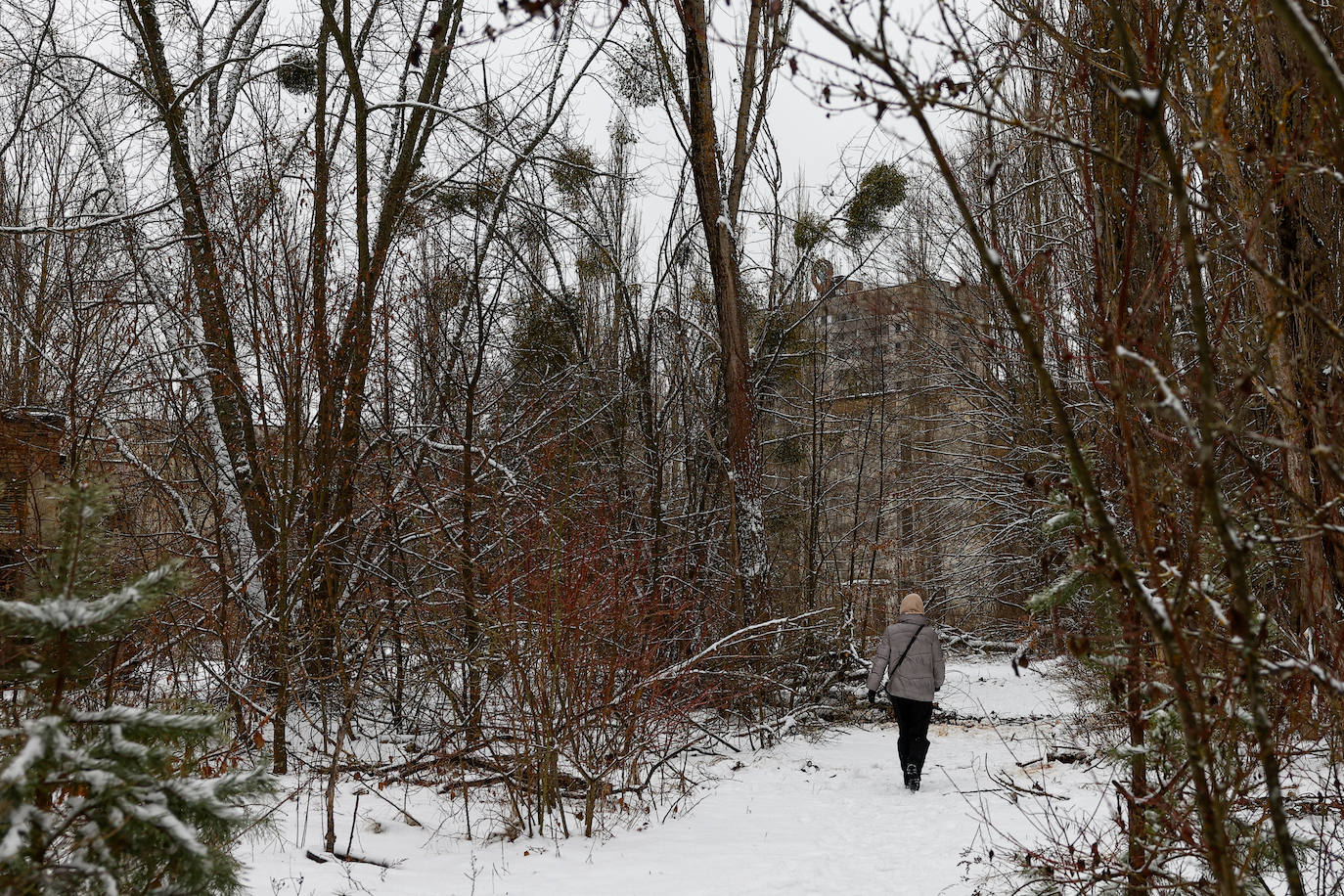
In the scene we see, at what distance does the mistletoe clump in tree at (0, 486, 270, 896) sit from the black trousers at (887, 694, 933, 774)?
602 centimetres

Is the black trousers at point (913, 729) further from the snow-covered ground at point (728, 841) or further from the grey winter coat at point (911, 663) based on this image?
the snow-covered ground at point (728, 841)

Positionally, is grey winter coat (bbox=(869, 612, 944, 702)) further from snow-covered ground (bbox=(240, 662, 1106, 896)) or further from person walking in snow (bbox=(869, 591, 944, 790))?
snow-covered ground (bbox=(240, 662, 1106, 896))

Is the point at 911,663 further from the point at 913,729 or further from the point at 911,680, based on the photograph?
the point at 913,729

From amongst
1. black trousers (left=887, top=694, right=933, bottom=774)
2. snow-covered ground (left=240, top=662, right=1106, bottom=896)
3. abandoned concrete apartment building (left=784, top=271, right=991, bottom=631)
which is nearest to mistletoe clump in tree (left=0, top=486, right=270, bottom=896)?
snow-covered ground (left=240, top=662, right=1106, bottom=896)

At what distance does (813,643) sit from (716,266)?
435 cm

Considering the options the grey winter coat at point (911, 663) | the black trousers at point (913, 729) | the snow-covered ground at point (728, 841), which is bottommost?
the snow-covered ground at point (728, 841)

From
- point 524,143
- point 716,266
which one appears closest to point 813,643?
point 716,266

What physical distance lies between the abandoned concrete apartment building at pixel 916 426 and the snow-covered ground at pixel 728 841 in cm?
641

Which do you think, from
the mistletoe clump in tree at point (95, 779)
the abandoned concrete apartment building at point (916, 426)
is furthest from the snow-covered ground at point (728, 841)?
the abandoned concrete apartment building at point (916, 426)

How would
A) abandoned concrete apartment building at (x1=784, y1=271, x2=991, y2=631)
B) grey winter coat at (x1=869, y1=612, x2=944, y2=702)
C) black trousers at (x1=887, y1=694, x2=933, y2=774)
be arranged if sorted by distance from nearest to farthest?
black trousers at (x1=887, y1=694, x2=933, y2=774), grey winter coat at (x1=869, y1=612, x2=944, y2=702), abandoned concrete apartment building at (x1=784, y1=271, x2=991, y2=631)

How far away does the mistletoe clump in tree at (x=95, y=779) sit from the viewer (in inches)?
70.9

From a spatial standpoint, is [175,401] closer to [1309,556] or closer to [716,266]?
[716,266]

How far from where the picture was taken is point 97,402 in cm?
602

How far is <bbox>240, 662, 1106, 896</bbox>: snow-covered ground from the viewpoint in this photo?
4727 millimetres
